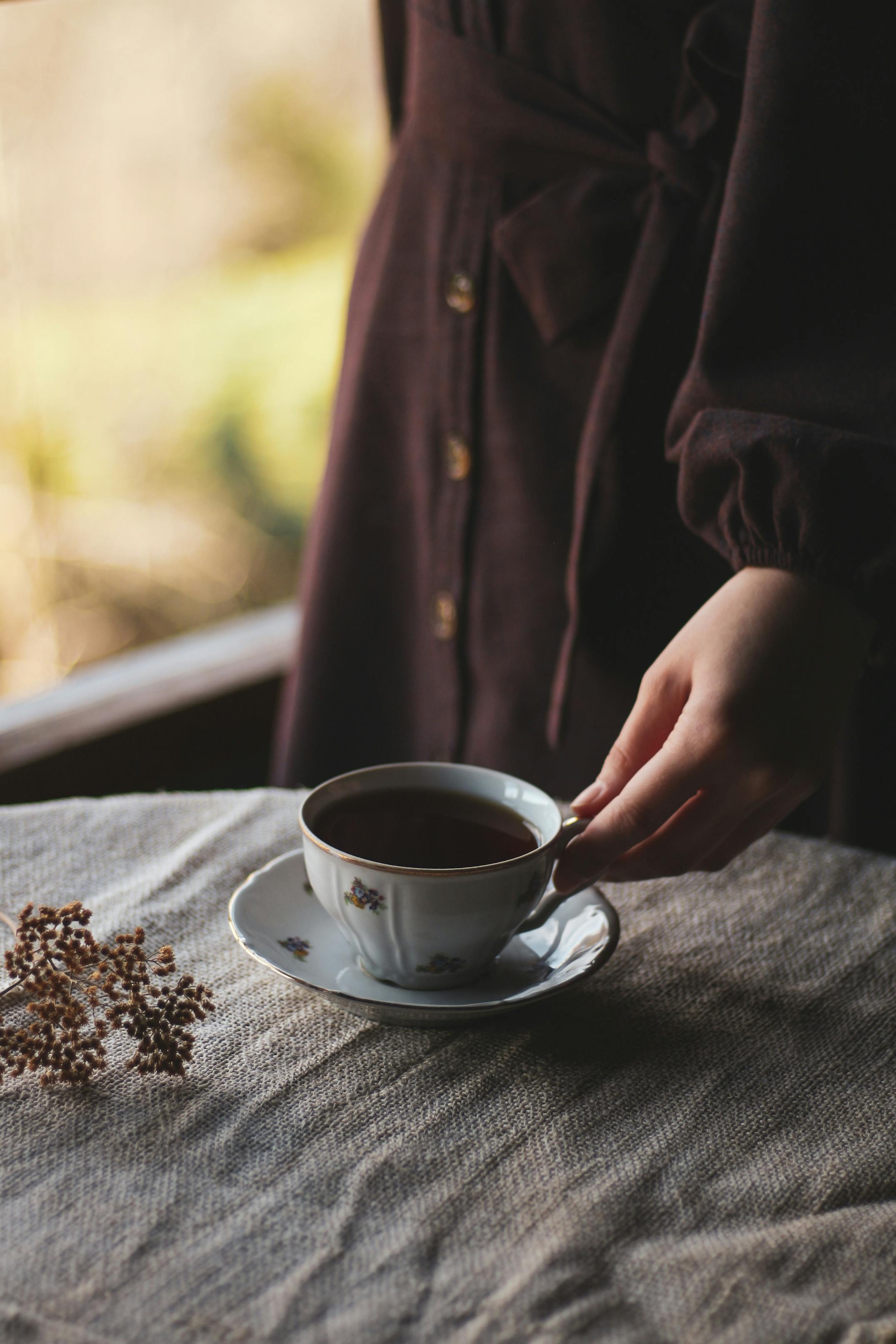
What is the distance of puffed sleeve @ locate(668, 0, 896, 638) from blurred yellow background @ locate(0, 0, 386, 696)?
0.71m

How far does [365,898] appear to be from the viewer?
0.54 m

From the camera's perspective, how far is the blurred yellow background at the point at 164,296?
142cm

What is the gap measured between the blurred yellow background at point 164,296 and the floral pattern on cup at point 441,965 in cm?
89

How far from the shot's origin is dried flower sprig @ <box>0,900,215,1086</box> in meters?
0.49

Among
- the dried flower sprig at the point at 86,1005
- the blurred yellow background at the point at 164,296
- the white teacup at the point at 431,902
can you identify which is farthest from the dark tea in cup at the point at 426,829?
the blurred yellow background at the point at 164,296

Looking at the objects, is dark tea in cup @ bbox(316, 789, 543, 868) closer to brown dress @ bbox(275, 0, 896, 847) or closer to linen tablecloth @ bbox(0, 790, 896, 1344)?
linen tablecloth @ bbox(0, 790, 896, 1344)

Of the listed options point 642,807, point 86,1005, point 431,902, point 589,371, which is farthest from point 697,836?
point 589,371

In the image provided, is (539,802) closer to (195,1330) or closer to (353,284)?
(195,1330)

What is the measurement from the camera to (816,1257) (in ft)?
1.35

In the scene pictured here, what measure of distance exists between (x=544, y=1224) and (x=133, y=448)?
4.59 ft

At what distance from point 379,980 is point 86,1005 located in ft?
0.48

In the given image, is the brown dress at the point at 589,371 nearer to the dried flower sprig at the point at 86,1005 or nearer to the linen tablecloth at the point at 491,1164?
the linen tablecloth at the point at 491,1164

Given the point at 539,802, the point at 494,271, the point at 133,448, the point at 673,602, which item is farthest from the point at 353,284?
the point at 539,802

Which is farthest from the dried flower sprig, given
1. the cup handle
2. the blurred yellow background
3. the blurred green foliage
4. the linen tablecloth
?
the blurred green foliage
